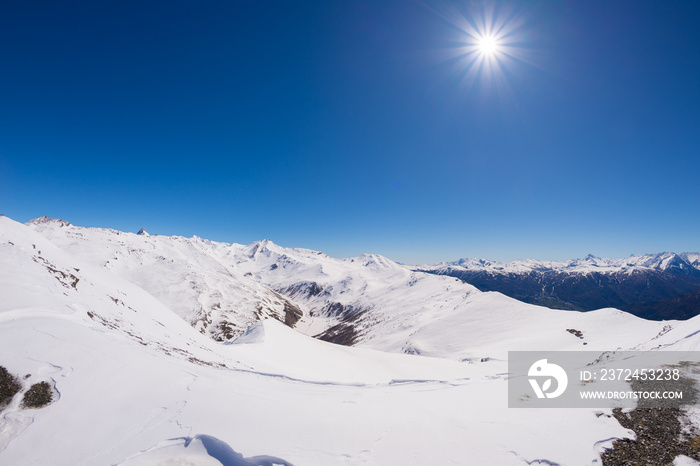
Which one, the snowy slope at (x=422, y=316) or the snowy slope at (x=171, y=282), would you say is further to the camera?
the snowy slope at (x=171, y=282)

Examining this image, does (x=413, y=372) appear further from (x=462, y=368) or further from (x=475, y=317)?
(x=475, y=317)

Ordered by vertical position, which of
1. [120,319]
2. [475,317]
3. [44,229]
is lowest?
[120,319]

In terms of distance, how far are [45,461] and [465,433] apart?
10.3m

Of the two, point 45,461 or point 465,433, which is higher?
point 465,433

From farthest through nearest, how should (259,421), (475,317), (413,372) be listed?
(475,317) → (413,372) → (259,421)

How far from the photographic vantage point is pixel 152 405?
7539 millimetres

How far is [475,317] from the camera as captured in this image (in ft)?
219

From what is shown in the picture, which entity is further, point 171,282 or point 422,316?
point 171,282

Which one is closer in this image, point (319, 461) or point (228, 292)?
point (319, 461)

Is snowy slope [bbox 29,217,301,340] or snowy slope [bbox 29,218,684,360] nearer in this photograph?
snowy slope [bbox 29,218,684,360]

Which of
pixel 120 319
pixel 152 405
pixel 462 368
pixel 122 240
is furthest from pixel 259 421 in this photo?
pixel 122 240

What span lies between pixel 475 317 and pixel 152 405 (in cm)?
7317

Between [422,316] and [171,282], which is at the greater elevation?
[171,282]

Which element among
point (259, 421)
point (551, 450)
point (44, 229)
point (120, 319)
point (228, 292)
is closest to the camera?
point (551, 450)
